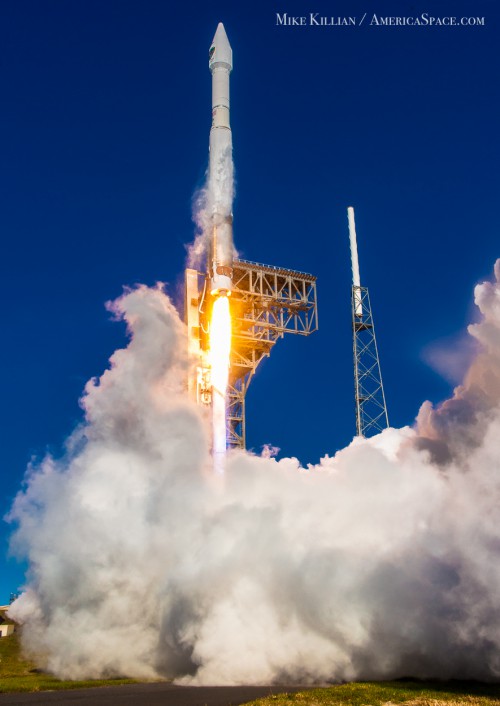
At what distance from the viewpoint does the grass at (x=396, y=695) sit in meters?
22.2

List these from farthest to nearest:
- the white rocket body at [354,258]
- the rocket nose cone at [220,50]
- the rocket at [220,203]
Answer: the white rocket body at [354,258]
the rocket nose cone at [220,50]
the rocket at [220,203]

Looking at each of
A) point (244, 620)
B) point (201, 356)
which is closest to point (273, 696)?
→ point (244, 620)

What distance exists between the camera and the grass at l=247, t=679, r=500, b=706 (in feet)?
73.0

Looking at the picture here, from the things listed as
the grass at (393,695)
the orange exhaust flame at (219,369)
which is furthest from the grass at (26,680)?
the orange exhaust flame at (219,369)

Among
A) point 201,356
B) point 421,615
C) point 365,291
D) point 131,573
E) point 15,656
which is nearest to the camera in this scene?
point 421,615

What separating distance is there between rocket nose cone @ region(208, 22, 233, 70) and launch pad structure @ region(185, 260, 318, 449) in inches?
546

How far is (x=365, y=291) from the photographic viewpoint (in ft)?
195

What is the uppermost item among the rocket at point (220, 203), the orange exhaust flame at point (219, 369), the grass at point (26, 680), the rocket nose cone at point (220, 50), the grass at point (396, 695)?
the rocket nose cone at point (220, 50)

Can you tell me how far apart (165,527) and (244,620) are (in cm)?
796

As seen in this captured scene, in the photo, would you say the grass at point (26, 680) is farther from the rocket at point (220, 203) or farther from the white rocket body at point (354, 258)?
the white rocket body at point (354, 258)

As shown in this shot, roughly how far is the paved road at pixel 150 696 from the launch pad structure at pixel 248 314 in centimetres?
2750

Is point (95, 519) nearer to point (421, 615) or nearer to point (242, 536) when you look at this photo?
point (242, 536)

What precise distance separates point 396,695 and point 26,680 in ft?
61.7

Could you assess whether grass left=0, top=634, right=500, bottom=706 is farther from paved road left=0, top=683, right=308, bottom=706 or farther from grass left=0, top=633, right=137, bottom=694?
paved road left=0, top=683, right=308, bottom=706
